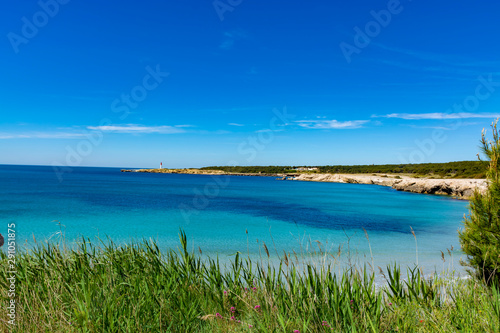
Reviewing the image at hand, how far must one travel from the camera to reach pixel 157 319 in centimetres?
370

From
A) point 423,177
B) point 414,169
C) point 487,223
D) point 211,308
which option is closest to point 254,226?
point 487,223

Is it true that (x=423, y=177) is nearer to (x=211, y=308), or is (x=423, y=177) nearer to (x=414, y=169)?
(x=414, y=169)


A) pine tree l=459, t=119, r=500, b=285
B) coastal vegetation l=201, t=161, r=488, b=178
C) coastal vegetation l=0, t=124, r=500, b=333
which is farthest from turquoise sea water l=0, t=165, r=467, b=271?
coastal vegetation l=201, t=161, r=488, b=178

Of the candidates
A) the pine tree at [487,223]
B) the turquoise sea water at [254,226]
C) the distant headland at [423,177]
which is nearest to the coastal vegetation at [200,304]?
the pine tree at [487,223]

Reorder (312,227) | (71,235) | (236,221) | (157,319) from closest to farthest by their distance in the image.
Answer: (157,319), (71,235), (312,227), (236,221)

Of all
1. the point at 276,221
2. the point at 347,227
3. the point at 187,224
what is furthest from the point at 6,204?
the point at 347,227

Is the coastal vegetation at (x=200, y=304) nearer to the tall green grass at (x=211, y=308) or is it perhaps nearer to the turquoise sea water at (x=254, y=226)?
the tall green grass at (x=211, y=308)

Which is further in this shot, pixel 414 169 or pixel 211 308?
pixel 414 169

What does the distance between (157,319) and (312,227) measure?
20967 mm

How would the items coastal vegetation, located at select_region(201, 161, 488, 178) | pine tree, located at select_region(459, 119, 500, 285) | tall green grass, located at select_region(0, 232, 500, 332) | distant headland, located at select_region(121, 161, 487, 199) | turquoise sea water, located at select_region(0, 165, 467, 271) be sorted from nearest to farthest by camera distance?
1. tall green grass, located at select_region(0, 232, 500, 332)
2. pine tree, located at select_region(459, 119, 500, 285)
3. turquoise sea water, located at select_region(0, 165, 467, 271)
4. distant headland, located at select_region(121, 161, 487, 199)
5. coastal vegetation, located at select_region(201, 161, 488, 178)

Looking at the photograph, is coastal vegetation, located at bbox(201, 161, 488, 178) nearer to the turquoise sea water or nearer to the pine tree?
the turquoise sea water

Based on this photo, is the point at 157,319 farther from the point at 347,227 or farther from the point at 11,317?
the point at 347,227

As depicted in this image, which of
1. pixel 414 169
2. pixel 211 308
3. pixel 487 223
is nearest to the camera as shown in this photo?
pixel 211 308

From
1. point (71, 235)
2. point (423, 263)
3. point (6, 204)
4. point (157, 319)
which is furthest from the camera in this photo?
point (6, 204)
